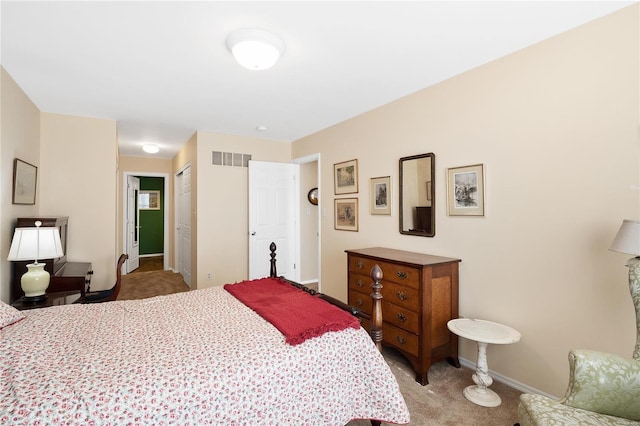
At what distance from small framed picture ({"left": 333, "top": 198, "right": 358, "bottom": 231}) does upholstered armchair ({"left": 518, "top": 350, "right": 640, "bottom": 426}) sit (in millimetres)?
2702

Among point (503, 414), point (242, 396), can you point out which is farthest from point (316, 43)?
point (503, 414)

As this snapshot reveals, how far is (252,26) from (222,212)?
319cm

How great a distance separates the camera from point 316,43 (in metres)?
2.22

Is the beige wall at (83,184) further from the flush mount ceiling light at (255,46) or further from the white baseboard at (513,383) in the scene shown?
the white baseboard at (513,383)

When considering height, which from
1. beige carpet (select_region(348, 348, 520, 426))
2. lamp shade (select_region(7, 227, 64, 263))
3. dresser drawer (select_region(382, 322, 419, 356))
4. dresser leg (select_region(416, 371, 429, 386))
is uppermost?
lamp shade (select_region(7, 227, 64, 263))

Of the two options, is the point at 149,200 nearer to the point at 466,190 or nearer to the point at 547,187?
the point at 466,190

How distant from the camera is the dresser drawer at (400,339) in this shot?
2.56 meters

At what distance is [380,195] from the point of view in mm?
3621

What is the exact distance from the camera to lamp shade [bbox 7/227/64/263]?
2.43 metres

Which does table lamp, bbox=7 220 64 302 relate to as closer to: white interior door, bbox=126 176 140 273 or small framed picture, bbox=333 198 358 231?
small framed picture, bbox=333 198 358 231

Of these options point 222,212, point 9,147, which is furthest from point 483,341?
point 9,147

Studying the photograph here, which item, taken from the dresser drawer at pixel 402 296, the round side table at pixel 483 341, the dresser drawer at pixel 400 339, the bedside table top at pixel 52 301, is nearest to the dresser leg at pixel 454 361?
the round side table at pixel 483 341

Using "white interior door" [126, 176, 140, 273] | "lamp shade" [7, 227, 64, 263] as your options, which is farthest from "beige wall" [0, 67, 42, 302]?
"white interior door" [126, 176, 140, 273]

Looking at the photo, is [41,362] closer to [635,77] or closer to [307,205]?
[635,77]
